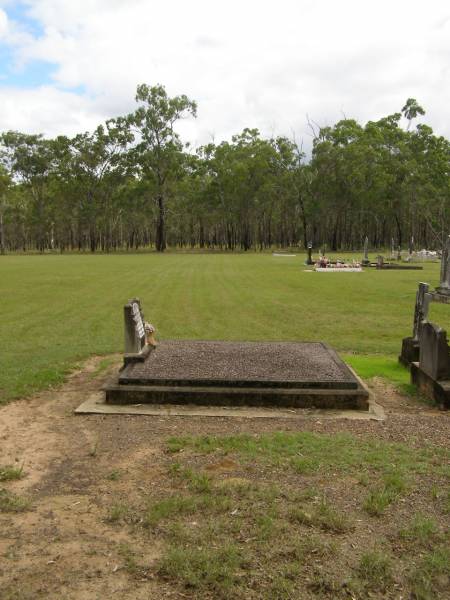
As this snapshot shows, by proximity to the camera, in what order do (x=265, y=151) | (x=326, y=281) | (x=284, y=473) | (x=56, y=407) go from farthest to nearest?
(x=265, y=151) < (x=326, y=281) < (x=56, y=407) < (x=284, y=473)

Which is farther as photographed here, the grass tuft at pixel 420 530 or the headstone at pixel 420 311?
the headstone at pixel 420 311

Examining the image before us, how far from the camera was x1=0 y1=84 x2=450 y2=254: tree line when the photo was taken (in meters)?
57.6

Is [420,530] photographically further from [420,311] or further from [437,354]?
[420,311]

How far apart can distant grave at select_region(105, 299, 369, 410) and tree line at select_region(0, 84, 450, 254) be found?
4915cm

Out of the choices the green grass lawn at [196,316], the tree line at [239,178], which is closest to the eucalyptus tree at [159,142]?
the tree line at [239,178]

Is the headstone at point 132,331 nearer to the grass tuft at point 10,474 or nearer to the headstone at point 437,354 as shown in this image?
the grass tuft at point 10,474

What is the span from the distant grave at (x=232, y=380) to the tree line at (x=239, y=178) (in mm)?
49145

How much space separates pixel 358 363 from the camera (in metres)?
8.36

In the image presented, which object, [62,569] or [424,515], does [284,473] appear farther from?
[62,569]

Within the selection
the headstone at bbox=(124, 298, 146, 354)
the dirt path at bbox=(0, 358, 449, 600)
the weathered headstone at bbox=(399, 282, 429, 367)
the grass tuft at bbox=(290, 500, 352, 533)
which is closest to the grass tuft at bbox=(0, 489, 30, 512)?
the dirt path at bbox=(0, 358, 449, 600)

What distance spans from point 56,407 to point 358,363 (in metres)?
4.74

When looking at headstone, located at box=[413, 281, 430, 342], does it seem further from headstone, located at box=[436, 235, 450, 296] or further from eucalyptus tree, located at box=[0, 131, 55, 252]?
eucalyptus tree, located at box=[0, 131, 55, 252]

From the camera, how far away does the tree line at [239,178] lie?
5762cm

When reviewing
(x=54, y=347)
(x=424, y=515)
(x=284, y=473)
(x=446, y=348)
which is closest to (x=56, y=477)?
(x=284, y=473)
